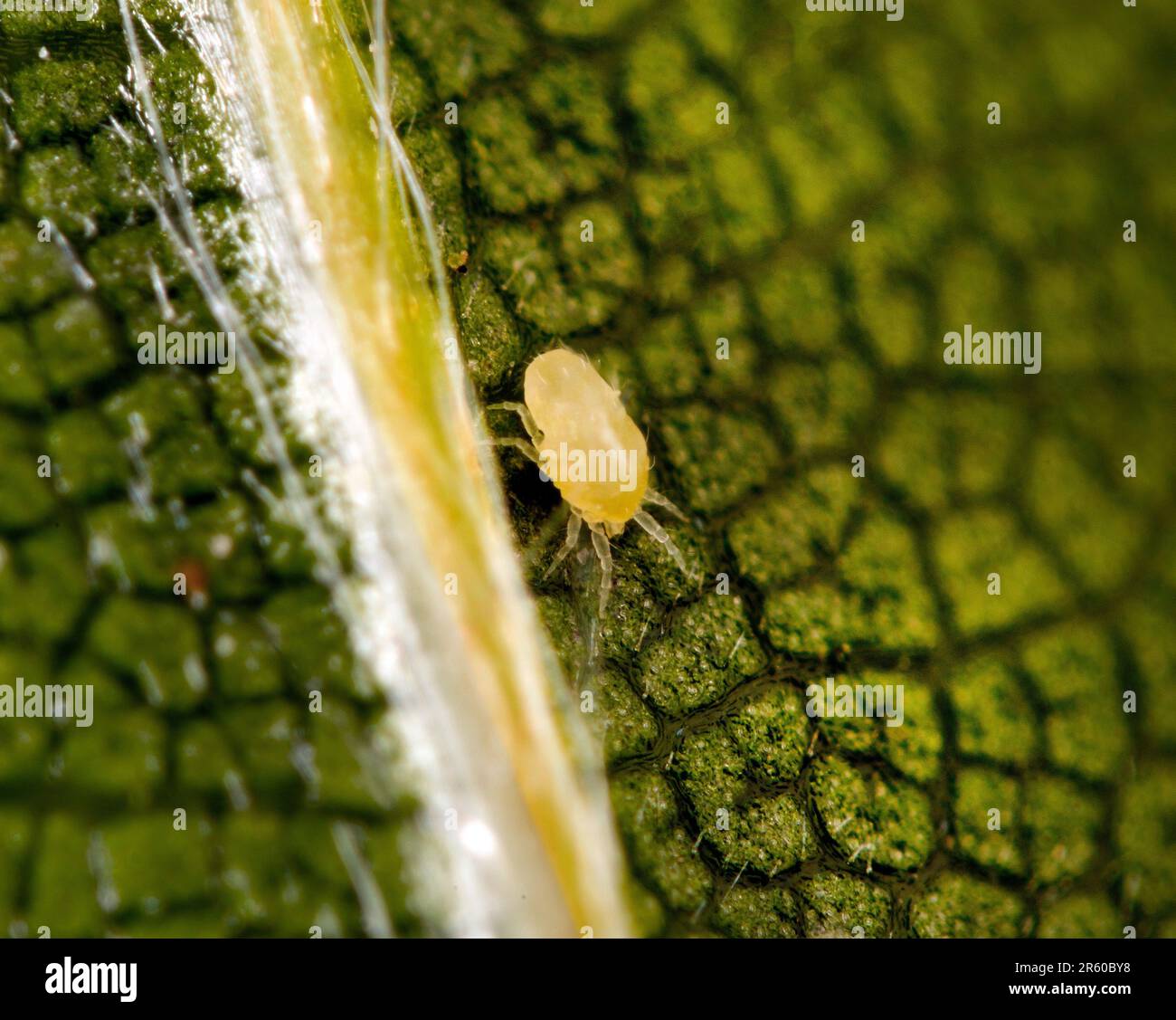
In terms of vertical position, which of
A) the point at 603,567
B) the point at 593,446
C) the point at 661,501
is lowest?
the point at 603,567

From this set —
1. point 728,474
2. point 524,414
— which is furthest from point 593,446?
point 728,474

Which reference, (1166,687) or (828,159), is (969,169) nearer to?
(828,159)

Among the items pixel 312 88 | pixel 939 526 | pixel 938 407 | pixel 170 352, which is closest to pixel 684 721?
pixel 939 526

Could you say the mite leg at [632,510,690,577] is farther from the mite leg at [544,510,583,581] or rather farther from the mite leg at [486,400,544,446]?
the mite leg at [486,400,544,446]

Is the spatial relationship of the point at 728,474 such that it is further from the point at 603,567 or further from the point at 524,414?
the point at 524,414

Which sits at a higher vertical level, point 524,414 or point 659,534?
point 524,414
